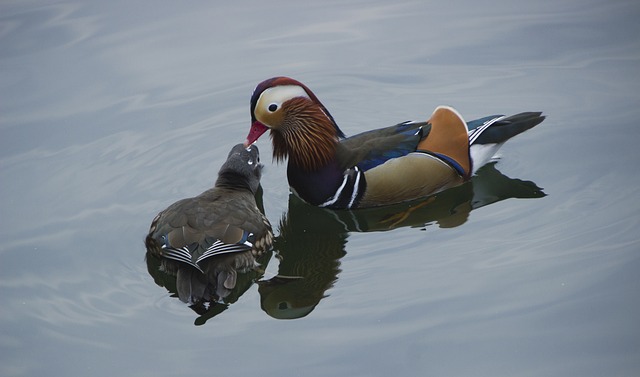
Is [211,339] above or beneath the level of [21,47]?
beneath

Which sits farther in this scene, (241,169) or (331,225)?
(241,169)

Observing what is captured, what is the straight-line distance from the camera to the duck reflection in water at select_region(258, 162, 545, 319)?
6418 mm

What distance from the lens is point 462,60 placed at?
9.41m

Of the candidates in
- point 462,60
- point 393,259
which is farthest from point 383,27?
point 393,259

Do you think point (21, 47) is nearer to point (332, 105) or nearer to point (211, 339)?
point (332, 105)

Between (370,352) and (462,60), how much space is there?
177 inches

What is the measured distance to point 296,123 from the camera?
25.3 ft

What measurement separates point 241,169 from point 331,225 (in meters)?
0.89

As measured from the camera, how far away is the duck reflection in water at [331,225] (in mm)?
6418

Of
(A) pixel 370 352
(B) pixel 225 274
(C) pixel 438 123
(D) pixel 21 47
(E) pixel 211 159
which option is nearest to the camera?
(A) pixel 370 352

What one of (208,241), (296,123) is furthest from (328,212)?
(208,241)

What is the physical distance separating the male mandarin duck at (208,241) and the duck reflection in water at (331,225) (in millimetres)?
255

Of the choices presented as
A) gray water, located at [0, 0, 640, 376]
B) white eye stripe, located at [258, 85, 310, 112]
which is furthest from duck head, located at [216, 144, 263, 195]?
white eye stripe, located at [258, 85, 310, 112]

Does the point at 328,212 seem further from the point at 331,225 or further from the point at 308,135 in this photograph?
the point at 308,135
